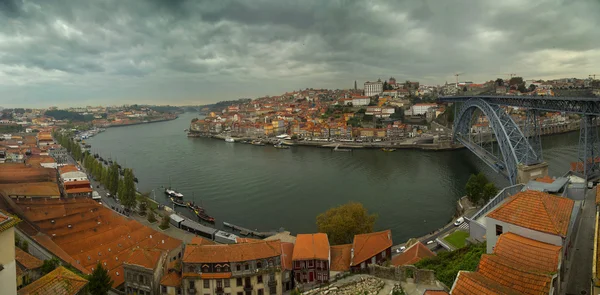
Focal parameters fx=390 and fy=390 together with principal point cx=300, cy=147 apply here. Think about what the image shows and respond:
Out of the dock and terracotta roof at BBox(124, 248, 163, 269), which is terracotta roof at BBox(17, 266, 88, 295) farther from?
the dock

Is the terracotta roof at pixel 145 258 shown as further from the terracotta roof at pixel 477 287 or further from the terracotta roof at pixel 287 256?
the terracotta roof at pixel 477 287

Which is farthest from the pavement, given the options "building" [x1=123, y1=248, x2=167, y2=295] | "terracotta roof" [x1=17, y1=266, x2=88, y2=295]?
"building" [x1=123, y1=248, x2=167, y2=295]

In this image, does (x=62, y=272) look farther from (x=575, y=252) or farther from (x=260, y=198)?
(x=260, y=198)

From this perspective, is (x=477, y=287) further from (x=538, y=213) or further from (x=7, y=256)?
(x=7, y=256)

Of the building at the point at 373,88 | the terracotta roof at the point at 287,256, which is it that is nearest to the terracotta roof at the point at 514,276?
the terracotta roof at the point at 287,256

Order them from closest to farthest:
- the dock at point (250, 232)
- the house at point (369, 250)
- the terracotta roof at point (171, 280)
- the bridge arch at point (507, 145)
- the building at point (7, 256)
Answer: the building at point (7, 256) → the terracotta roof at point (171, 280) → the house at point (369, 250) → the dock at point (250, 232) → the bridge arch at point (507, 145)
